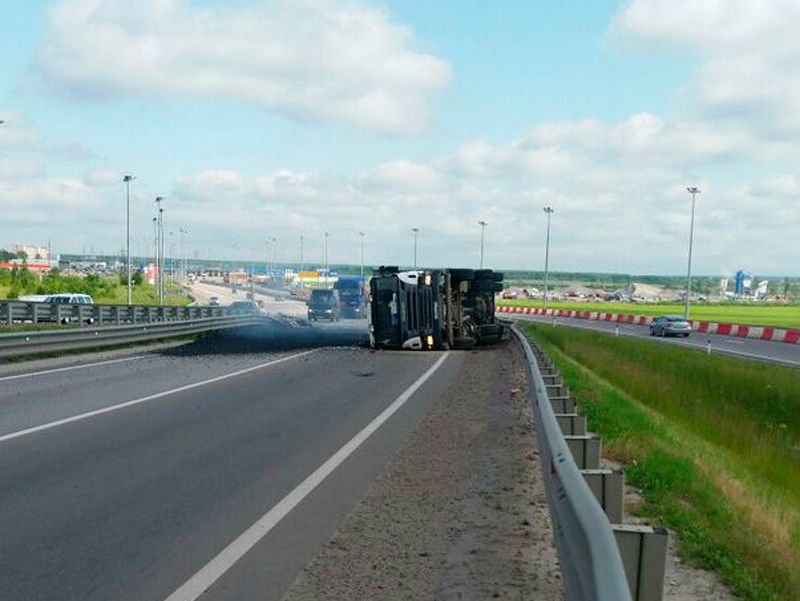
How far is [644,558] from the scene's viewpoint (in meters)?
4.40


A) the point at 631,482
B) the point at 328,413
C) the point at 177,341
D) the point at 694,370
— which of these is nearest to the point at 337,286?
the point at 177,341

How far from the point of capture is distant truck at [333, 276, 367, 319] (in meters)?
70.4

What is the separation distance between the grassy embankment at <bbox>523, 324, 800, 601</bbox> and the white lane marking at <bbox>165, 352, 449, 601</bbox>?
9.83 ft

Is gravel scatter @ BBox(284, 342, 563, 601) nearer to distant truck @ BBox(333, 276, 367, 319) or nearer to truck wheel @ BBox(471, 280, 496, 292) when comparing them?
truck wheel @ BBox(471, 280, 496, 292)

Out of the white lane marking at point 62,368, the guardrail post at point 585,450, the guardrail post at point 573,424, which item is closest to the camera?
the guardrail post at point 585,450

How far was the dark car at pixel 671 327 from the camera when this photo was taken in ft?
187

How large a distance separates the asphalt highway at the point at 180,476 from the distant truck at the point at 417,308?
1127 cm

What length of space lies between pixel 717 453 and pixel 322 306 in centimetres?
5041

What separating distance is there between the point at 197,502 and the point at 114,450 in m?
3.04

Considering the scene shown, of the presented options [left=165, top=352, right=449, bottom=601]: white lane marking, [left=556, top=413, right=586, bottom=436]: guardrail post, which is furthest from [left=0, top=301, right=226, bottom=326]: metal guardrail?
[left=556, top=413, right=586, bottom=436]: guardrail post

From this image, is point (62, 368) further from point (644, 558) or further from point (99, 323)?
point (644, 558)

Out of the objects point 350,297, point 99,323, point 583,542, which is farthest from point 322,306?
point 583,542

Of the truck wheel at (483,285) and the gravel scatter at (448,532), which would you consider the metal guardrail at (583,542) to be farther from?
the truck wheel at (483,285)

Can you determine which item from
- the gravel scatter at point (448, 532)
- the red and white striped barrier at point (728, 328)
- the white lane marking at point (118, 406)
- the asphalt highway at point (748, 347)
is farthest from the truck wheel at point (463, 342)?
the red and white striped barrier at point (728, 328)
